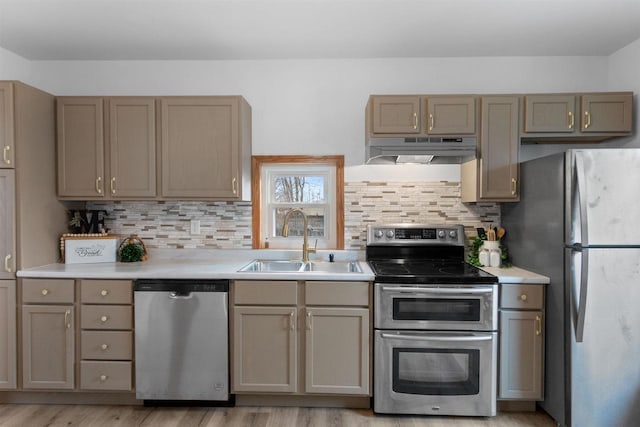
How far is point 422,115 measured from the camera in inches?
109

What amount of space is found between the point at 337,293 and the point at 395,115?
1276 millimetres

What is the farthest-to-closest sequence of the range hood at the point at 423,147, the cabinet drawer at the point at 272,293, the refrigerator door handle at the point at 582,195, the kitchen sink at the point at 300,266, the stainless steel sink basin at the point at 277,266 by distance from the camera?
the stainless steel sink basin at the point at 277,266
the kitchen sink at the point at 300,266
the range hood at the point at 423,147
the cabinet drawer at the point at 272,293
the refrigerator door handle at the point at 582,195

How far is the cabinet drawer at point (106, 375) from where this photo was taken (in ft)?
8.38

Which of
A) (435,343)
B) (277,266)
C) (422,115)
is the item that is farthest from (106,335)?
(422,115)

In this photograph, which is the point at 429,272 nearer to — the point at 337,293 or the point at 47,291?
the point at 337,293

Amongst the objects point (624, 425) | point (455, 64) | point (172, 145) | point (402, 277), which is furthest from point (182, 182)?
point (624, 425)

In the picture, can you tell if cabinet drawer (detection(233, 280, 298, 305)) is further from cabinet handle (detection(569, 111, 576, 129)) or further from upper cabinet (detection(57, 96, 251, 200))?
cabinet handle (detection(569, 111, 576, 129))

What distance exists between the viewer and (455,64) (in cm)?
312

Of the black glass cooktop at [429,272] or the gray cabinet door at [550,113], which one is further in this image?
the gray cabinet door at [550,113]

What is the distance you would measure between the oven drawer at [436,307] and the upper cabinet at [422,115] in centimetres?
106

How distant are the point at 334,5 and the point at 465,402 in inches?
98.3

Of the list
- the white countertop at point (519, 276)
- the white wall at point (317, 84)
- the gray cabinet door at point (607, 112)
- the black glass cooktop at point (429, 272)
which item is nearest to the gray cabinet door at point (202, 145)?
the white wall at point (317, 84)

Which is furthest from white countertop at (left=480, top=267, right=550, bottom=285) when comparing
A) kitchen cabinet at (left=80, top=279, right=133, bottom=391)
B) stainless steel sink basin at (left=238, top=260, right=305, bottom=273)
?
kitchen cabinet at (left=80, top=279, right=133, bottom=391)

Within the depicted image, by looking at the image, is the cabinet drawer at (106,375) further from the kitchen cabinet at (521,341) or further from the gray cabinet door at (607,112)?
the gray cabinet door at (607,112)
